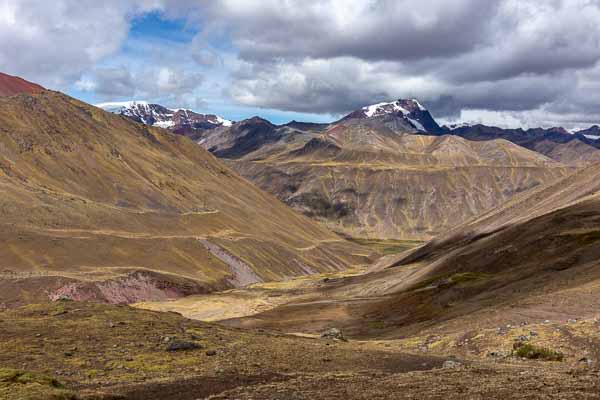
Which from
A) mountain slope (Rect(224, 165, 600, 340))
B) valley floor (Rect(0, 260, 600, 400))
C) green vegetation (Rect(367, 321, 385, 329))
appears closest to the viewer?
valley floor (Rect(0, 260, 600, 400))

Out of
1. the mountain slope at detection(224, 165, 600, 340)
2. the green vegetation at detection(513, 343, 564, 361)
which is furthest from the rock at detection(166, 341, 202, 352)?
the green vegetation at detection(513, 343, 564, 361)

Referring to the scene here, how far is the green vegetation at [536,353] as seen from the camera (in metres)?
35.8

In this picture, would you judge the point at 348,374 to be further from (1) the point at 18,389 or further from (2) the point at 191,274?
(2) the point at 191,274

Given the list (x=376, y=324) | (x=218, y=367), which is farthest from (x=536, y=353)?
(x=376, y=324)

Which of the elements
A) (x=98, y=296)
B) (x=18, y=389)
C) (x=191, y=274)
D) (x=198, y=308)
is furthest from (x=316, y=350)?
(x=191, y=274)

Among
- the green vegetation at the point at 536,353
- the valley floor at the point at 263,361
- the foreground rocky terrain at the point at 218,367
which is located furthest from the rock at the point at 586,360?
the green vegetation at the point at 536,353

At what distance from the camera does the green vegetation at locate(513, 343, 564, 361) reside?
1411 inches

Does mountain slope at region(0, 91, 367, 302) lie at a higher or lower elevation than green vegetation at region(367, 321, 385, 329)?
higher

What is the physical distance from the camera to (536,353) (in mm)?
37000

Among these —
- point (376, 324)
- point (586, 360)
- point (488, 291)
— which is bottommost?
point (376, 324)

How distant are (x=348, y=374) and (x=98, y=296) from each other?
9445 cm

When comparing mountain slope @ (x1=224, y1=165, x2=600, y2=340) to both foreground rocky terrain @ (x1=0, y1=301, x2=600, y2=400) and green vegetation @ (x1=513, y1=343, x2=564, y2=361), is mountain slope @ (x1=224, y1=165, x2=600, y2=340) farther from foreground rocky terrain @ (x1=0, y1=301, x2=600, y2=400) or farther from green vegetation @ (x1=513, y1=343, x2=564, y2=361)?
foreground rocky terrain @ (x1=0, y1=301, x2=600, y2=400)

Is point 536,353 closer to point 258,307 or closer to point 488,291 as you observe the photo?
point 488,291

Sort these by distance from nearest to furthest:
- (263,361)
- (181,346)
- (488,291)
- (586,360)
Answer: (586,360), (263,361), (181,346), (488,291)
